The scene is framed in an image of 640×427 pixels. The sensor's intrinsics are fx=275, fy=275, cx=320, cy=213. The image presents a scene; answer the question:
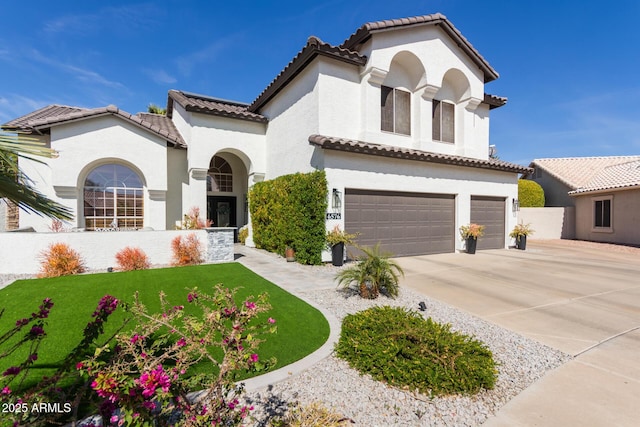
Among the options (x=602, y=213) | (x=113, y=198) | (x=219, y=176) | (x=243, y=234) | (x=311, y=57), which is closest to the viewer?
(x=311, y=57)

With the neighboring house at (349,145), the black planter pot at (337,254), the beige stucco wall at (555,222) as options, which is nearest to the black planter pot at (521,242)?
the neighboring house at (349,145)

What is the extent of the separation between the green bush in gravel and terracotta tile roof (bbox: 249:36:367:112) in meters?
10.1

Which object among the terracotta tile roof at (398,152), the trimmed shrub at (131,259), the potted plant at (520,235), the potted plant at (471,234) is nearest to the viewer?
the trimmed shrub at (131,259)

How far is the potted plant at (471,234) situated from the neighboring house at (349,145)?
1.30ft

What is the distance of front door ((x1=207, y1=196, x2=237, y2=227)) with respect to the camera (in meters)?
16.7

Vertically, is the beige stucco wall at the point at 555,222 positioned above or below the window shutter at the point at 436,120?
below

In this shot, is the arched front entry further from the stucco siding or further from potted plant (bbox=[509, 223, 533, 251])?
potted plant (bbox=[509, 223, 533, 251])

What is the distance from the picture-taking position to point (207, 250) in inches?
423

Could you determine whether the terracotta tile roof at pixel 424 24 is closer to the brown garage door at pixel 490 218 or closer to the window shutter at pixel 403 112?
the window shutter at pixel 403 112

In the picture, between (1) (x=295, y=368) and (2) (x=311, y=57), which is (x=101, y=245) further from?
(2) (x=311, y=57)

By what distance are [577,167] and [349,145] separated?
2615 cm

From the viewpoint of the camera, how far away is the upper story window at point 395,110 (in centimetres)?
1262

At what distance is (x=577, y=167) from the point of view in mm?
24547

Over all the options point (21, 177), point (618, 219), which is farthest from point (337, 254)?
point (618, 219)
